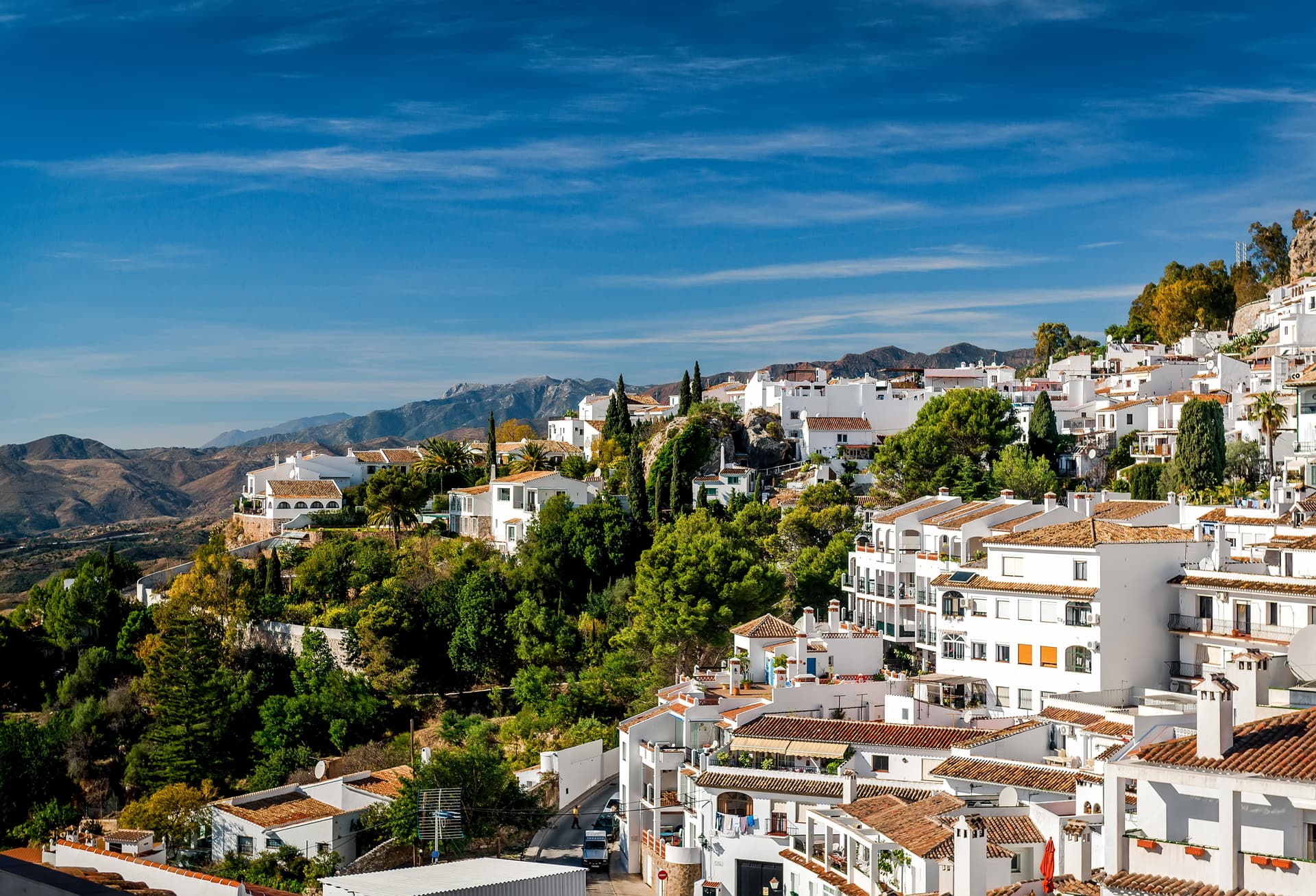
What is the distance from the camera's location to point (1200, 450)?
145ft

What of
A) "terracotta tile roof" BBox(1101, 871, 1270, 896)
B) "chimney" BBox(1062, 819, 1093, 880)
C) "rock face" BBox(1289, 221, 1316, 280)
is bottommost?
"chimney" BBox(1062, 819, 1093, 880)

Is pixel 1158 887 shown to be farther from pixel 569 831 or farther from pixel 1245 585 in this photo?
pixel 569 831

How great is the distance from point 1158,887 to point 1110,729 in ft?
36.3

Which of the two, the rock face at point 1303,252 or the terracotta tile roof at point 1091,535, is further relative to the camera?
the rock face at point 1303,252

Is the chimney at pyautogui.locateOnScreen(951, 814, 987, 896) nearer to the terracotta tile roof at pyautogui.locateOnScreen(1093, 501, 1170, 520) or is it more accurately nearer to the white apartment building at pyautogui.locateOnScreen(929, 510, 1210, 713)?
the white apartment building at pyautogui.locateOnScreen(929, 510, 1210, 713)

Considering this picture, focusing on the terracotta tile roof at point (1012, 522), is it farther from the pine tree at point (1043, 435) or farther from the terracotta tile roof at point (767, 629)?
the pine tree at point (1043, 435)

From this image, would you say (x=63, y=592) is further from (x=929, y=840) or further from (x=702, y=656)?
(x=929, y=840)

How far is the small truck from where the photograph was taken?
1190 inches

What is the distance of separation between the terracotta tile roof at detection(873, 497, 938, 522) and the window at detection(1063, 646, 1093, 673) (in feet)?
29.7

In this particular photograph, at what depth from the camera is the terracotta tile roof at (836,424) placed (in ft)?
200

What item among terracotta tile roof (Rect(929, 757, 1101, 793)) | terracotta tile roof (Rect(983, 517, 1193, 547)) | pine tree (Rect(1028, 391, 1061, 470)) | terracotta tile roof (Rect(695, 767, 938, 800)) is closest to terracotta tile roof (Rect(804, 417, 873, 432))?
pine tree (Rect(1028, 391, 1061, 470))

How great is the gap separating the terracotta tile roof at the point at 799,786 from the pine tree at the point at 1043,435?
31.4 m

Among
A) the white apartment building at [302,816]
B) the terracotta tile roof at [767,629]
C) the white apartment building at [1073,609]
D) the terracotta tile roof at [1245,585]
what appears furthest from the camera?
the terracotta tile roof at [767,629]

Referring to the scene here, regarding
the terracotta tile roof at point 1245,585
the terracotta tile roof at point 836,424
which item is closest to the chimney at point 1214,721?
the terracotta tile roof at point 1245,585
